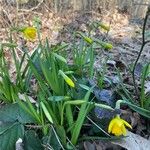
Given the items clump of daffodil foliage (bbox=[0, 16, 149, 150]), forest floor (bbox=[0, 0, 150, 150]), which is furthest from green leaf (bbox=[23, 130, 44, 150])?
forest floor (bbox=[0, 0, 150, 150])

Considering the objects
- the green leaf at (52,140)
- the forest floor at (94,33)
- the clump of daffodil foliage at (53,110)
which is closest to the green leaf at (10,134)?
the clump of daffodil foliage at (53,110)

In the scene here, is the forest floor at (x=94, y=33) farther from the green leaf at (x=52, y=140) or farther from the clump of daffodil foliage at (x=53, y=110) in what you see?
the green leaf at (x=52, y=140)

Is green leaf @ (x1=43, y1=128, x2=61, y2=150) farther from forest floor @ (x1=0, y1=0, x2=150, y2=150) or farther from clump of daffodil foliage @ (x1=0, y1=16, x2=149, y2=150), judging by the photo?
forest floor @ (x1=0, y1=0, x2=150, y2=150)

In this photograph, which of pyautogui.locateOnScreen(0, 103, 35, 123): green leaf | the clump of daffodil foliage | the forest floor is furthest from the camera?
the forest floor

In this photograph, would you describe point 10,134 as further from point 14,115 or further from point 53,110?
point 53,110

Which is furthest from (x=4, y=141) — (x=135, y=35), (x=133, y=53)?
(x=135, y=35)
